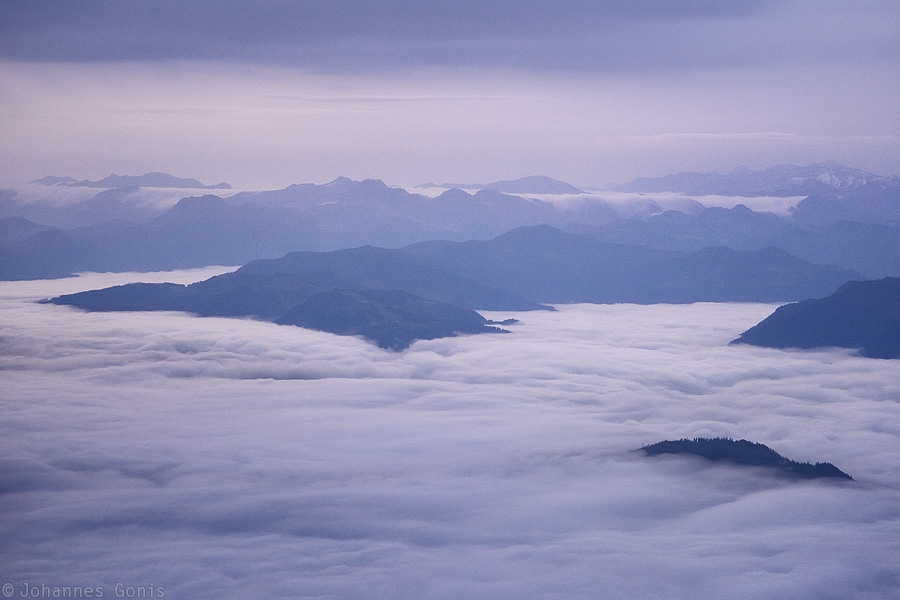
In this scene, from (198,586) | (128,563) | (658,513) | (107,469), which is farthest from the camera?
(107,469)

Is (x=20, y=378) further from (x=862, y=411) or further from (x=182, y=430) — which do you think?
(x=862, y=411)

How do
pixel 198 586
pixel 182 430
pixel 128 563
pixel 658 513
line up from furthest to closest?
pixel 182 430, pixel 658 513, pixel 128 563, pixel 198 586

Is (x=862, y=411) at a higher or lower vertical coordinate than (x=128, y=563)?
higher

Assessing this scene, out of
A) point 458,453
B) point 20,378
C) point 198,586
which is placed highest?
point 20,378

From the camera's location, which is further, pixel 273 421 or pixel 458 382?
pixel 458 382

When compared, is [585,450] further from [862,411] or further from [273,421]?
[862,411]

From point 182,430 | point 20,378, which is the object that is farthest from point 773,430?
point 20,378
